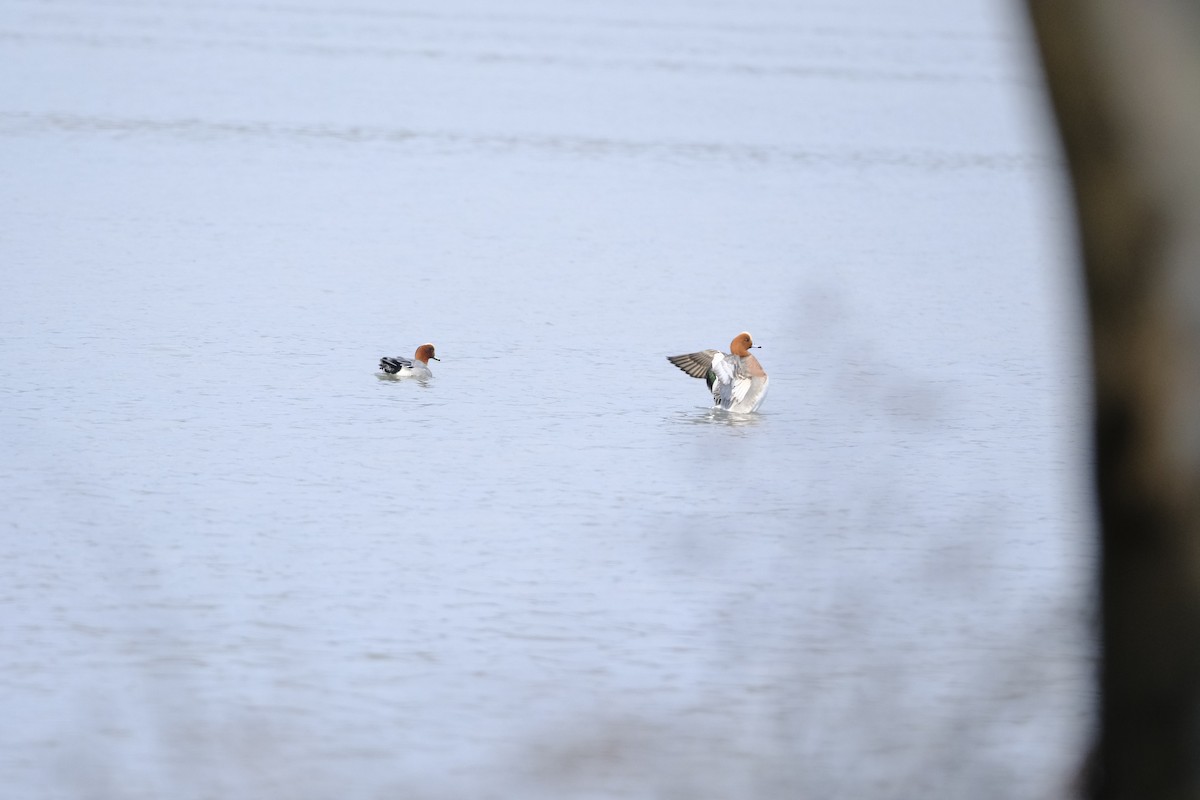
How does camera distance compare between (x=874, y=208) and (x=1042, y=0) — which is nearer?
(x=1042, y=0)

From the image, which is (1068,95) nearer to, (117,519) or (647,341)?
(117,519)

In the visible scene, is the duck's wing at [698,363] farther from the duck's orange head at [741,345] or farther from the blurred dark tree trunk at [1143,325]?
the blurred dark tree trunk at [1143,325]

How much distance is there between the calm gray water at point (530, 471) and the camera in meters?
4.20

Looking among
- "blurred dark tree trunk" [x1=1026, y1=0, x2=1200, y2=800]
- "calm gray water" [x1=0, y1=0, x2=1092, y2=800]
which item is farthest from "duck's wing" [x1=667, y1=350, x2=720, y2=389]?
"blurred dark tree trunk" [x1=1026, y1=0, x2=1200, y2=800]

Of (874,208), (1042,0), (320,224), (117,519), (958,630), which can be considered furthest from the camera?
(874,208)

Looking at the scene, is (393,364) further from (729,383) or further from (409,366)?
(729,383)

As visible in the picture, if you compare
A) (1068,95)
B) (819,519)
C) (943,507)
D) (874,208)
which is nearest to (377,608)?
(819,519)

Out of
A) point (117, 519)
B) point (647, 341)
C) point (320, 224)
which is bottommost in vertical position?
point (117, 519)

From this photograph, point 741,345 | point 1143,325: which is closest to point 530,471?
point 741,345

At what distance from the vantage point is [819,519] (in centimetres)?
645

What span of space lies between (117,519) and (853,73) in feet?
66.3

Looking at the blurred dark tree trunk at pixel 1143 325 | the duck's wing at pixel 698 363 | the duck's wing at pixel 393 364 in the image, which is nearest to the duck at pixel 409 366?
the duck's wing at pixel 393 364

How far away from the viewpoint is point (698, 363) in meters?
8.80

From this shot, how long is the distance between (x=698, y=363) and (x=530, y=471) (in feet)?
5.51
